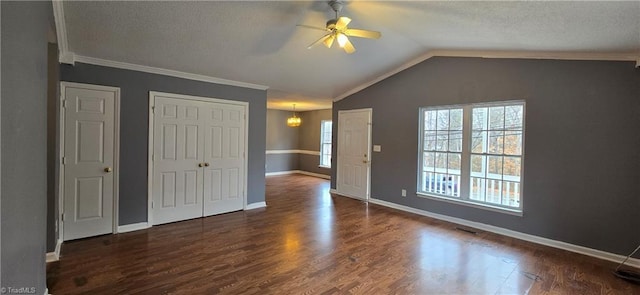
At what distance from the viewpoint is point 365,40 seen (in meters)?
4.18

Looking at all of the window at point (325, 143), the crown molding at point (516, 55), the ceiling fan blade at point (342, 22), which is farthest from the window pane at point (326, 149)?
the ceiling fan blade at point (342, 22)

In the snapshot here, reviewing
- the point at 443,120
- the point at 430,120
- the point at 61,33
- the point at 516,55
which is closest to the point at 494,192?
the point at 443,120

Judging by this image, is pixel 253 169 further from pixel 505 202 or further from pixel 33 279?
pixel 505 202

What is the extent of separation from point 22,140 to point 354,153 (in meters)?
5.57

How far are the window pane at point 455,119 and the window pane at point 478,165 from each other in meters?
0.55

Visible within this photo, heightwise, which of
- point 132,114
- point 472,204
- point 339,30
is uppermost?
point 339,30

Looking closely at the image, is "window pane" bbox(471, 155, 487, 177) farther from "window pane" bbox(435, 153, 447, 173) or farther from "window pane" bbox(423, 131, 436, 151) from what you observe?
"window pane" bbox(423, 131, 436, 151)

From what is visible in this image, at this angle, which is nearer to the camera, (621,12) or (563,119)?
(621,12)

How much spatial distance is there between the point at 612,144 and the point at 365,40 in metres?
3.19

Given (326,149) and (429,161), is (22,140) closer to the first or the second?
(429,161)

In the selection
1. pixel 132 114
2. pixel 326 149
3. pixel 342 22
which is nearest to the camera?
pixel 342 22

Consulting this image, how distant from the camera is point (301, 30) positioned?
12.1 ft

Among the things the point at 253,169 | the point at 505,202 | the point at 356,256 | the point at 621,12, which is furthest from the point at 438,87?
the point at 253,169

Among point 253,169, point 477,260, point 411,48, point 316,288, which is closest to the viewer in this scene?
point 316,288
